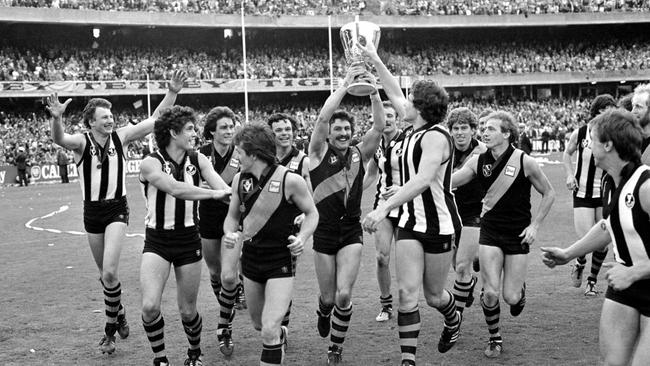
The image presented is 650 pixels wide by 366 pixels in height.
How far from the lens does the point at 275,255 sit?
20.0ft

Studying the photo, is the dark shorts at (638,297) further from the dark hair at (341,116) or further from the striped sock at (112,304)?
the striped sock at (112,304)

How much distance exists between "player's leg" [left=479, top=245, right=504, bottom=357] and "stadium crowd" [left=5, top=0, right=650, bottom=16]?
138 ft

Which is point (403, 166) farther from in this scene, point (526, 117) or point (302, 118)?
point (526, 117)

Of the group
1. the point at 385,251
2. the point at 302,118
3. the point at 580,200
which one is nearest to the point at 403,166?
the point at 385,251

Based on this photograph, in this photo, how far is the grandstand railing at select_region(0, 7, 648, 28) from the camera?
44.3 meters

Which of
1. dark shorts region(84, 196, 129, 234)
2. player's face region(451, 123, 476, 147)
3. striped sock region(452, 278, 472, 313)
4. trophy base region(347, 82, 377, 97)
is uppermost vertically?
trophy base region(347, 82, 377, 97)

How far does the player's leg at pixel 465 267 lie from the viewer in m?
8.53

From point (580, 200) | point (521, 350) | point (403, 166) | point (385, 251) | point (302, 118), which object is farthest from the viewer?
point (302, 118)

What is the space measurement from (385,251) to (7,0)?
136 feet

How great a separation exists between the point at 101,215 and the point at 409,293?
12.3 ft

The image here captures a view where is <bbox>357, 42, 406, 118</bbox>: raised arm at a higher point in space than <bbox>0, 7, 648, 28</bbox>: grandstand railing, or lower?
lower

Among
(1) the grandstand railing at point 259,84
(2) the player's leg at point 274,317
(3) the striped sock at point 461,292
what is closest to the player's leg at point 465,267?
(3) the striped sock at point 461,292

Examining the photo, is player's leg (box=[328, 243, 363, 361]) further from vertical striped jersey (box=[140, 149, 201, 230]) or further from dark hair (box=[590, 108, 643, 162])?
dark hair (box=[590, 108, 643, 162])

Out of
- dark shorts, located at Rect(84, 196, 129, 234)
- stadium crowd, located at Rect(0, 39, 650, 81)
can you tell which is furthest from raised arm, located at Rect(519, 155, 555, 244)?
stadium crowd, located at Rect(0, 39, 650, 81)
